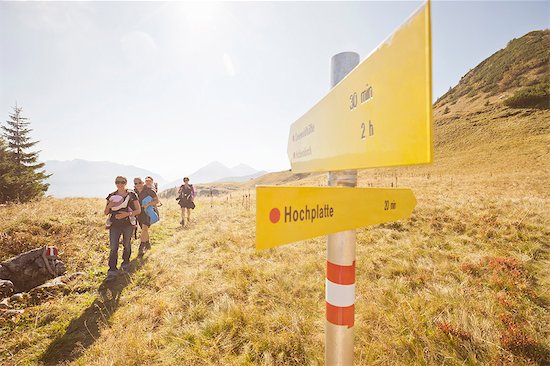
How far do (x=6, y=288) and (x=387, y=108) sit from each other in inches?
293

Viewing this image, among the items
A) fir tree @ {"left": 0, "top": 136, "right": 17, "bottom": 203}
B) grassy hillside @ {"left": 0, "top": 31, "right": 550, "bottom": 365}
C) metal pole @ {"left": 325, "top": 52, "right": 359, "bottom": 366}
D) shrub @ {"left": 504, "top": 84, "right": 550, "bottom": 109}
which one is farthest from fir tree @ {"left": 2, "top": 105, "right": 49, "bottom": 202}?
shrub @ {"left": 504, "top": 84, "right": 550, "bottom": 109}

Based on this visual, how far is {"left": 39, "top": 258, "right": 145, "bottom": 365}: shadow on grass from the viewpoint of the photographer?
343 centimetres

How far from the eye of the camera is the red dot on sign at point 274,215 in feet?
3.85

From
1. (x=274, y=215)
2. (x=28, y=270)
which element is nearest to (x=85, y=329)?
(x=28, y=270)

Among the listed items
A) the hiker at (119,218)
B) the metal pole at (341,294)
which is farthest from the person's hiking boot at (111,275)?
the metal pole at (341,294)

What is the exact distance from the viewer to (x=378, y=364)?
2844mm

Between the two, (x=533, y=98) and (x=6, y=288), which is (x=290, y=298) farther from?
(x=533, y=98)

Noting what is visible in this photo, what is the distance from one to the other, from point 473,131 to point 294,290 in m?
45.3

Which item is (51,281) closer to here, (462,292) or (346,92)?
(346,92)

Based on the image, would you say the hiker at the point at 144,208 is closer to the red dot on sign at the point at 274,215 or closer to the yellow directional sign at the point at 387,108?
the yellow directional sign at the point at 387,108

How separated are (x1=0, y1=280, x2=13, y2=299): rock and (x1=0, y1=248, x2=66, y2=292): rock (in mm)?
163

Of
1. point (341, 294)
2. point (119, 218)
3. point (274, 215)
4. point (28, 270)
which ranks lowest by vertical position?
point (28, 270)

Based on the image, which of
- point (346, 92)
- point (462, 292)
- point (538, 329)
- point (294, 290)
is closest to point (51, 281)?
point (294, 290)

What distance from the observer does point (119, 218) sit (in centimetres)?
595
